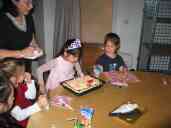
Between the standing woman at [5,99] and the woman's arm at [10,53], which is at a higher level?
the woman's arm at [10,53]

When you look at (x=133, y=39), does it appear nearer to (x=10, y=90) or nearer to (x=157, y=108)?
(x=157, y=108)

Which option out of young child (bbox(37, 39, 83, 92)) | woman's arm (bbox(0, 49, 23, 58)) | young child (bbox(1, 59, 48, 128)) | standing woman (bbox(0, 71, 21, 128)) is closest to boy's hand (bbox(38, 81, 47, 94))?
young child (bbox(1, 59, 48, 128))

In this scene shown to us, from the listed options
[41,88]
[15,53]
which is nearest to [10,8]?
[15,53]

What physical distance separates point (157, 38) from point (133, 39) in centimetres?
52

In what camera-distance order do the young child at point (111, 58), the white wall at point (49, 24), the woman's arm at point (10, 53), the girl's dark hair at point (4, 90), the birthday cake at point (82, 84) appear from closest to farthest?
the girl's dark hair at point (4, 90) → the birthday cake at point (82, 84) → the woman's arm at point (10, 53) → the young child at point (111, 58) → the white wall at point (49, 24)

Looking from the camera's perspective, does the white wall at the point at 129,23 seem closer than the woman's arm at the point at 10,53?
No

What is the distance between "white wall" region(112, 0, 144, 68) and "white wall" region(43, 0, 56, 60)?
962mm

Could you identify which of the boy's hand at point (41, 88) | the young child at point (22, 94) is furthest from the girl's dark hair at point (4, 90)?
the boy's hand at point (41, 88)

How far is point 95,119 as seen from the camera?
158 centimetres

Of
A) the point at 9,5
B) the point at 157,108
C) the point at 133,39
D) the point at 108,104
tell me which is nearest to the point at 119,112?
the point at 108,104

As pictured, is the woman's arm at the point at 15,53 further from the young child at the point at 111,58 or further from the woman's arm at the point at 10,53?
the young child at the point at 111,58

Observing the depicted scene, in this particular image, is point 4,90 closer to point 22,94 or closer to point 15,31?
point 22,94

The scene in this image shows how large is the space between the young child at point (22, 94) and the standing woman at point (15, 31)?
317mm

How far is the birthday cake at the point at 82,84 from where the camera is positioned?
1883 millimetres
